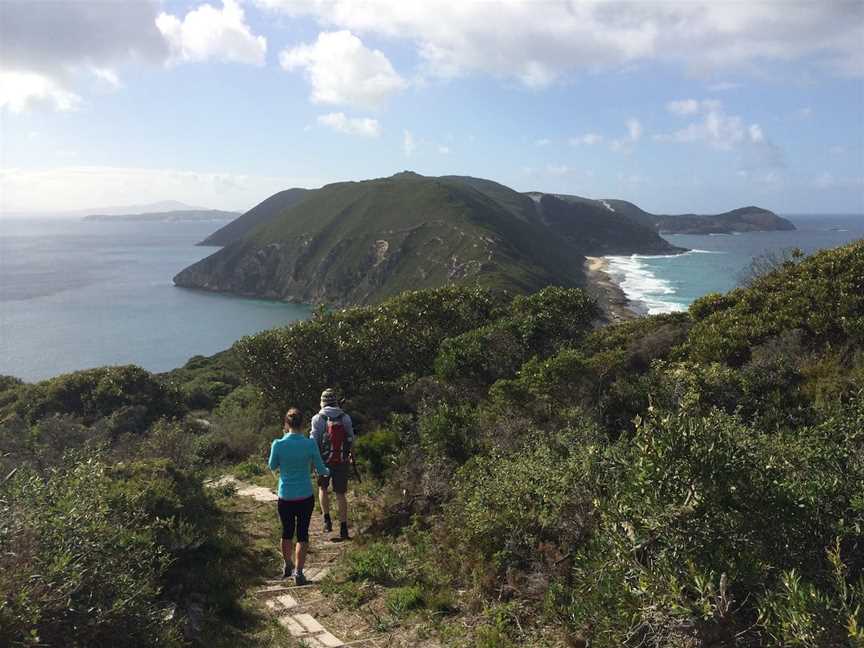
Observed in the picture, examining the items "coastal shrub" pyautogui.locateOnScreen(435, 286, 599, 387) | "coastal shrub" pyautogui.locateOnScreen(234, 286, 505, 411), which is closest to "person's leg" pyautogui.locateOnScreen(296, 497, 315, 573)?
"coastal shrub" pyautogui.locateOnScreen(435, 286, 599, 387)

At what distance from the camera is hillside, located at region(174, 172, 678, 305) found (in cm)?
9825

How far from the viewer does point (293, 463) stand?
21.3 feet

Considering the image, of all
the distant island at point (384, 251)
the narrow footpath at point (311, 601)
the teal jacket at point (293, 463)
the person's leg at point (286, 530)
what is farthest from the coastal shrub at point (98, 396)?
the distant island at point (384, 251)

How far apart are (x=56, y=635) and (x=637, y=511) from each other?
378cm

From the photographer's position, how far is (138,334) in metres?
82.9

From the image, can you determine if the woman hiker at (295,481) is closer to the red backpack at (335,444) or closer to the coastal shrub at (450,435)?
the red backpack at (335,444)

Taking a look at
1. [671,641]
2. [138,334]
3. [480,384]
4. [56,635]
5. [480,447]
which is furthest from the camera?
[138,334]

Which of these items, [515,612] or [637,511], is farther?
[515,612]

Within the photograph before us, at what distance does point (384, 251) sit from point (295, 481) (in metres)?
107

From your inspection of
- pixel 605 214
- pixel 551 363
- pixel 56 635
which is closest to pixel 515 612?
pixel 56 635

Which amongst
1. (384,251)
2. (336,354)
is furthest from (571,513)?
(384,251)

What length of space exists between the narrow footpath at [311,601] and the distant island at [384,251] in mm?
71821

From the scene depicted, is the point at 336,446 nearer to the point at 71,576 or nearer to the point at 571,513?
the point at 571,513

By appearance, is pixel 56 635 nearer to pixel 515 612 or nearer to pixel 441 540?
pixel 515 612
